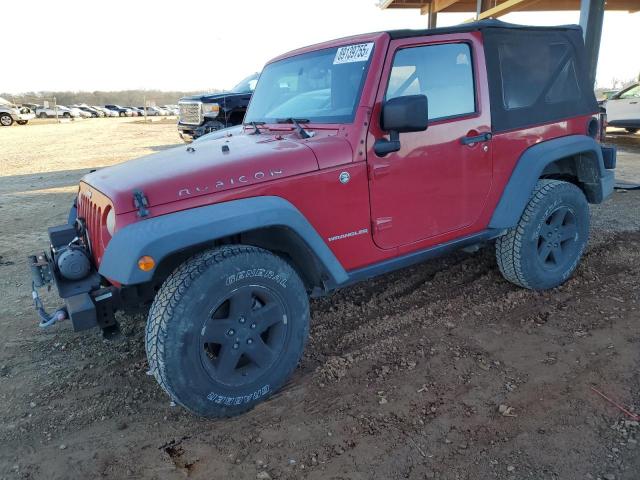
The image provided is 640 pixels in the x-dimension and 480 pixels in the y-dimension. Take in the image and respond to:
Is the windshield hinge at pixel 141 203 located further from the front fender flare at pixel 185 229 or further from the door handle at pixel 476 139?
the door handle at pixel 476 139

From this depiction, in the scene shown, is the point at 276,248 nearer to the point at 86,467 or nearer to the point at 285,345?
the point at 285,345

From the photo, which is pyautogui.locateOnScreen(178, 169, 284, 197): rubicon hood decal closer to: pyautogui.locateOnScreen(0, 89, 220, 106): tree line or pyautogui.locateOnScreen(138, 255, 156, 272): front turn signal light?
pyautogui.locateOnScreen(138, 255, 156, 272): front turn signal light

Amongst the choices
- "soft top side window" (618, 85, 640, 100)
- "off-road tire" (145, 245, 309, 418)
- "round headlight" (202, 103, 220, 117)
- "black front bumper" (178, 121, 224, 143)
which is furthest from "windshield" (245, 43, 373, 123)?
"soft top side window" (618, 85, 640, 100)

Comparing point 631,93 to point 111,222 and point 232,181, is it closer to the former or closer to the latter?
point 232,181

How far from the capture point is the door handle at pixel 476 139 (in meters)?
3.19

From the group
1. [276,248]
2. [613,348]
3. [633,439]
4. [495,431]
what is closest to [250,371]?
[276,248]

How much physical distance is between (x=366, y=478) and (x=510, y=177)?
7.74ft

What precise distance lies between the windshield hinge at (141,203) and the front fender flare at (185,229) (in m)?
0.04

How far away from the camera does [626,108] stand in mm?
12773

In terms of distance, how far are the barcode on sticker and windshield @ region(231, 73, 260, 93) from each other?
7772 millimetres

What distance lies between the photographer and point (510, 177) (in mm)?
3492

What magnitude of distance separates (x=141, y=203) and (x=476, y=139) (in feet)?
7.20

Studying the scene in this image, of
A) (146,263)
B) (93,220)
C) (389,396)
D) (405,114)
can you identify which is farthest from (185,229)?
(389,396)

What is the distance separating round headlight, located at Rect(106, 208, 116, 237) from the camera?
2.35m
